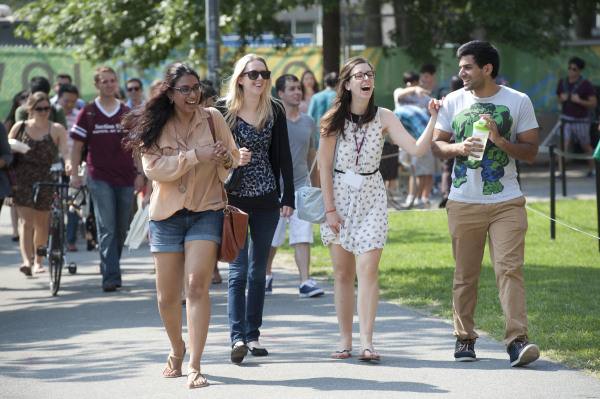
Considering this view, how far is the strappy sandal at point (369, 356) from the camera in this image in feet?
27.0

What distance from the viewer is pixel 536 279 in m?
12.1

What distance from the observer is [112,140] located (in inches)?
474

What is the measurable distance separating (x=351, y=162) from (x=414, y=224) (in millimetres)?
8913

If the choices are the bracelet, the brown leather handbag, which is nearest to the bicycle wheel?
the brown leather handbag

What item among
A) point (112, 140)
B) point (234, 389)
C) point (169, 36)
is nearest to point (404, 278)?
point (112, 140)

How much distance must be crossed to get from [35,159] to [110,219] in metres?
1.90

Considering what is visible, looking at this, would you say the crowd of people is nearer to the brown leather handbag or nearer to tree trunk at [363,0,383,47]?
the brown leather handbag

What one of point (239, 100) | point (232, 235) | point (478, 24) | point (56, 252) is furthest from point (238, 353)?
point (478, 24)

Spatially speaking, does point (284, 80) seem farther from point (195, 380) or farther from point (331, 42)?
point (331, 42)

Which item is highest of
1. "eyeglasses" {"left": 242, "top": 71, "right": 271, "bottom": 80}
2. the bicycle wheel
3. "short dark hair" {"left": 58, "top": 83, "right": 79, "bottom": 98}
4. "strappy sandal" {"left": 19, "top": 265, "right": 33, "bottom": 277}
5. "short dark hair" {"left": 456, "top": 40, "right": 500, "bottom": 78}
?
"short dark hair" {"left": 456, "top": 40, "right": 500, "bottom": 78}

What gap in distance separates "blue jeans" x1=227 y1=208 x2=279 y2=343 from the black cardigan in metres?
0.18

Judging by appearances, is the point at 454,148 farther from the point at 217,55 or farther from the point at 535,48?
the point at 535,48

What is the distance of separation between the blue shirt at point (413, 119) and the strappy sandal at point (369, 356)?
32.0 feet

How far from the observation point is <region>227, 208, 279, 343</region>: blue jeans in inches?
336
